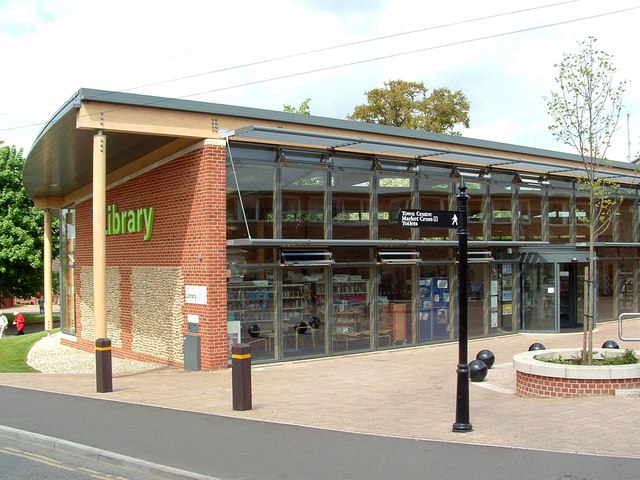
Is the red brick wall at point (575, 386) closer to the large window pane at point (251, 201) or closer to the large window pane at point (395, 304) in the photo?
the large window pane at point (251, 201)

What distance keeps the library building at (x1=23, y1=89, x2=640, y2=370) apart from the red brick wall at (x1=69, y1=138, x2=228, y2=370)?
44 millimetres

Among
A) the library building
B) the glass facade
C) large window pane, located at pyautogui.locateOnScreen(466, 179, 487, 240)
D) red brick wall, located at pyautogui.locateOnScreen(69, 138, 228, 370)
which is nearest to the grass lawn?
the library building

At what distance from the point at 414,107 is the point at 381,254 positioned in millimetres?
29749

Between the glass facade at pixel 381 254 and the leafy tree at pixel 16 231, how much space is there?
27560 millimetres

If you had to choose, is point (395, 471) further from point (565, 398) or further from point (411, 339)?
point (411, 339)

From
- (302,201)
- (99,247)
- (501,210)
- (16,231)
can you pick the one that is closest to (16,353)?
(99,247)

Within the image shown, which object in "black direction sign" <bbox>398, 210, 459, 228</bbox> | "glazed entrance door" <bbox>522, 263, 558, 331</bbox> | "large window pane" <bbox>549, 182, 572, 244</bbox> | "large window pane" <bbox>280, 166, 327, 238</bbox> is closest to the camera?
"black direction sign" <bbox>398, 210, 459, 228</bbox>

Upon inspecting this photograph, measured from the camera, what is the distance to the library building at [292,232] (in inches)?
611

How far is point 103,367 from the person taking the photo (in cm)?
1312

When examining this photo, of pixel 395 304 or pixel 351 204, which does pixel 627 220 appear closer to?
pixel 395 304

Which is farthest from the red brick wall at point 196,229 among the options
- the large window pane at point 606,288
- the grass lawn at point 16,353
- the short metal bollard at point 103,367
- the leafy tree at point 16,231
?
the leafy tree at point 16,231

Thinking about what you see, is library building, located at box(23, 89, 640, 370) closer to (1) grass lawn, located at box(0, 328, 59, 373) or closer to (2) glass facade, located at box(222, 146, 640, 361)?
(2) glass facade, located at box(222, 146, 640, 361)

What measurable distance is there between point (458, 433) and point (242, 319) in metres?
7.86

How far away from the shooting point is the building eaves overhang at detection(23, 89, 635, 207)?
14312 millimetres
